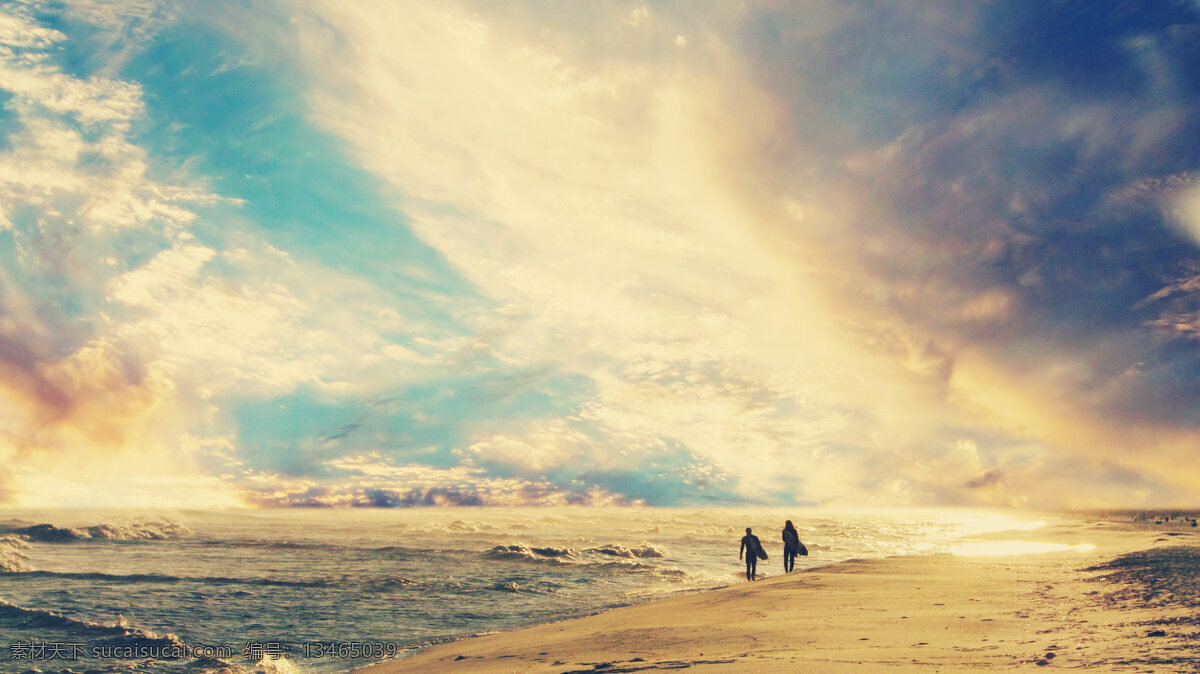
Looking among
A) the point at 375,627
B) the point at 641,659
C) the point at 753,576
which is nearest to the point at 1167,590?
the point at 641,659

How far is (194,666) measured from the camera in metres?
13.5

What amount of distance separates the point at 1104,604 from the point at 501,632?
13.6 metres

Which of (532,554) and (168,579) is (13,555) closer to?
(168,579)

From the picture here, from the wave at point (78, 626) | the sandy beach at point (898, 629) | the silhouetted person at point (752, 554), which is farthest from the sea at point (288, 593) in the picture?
the sandy beach at point (898, 629)

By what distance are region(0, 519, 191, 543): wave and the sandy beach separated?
42.3 m

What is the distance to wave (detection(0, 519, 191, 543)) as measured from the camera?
41.2 metres

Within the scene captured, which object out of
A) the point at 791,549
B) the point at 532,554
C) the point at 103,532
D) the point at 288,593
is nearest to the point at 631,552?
the point at 532,554

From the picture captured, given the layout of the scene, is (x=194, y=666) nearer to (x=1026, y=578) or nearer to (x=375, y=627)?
(x=375, y=627)

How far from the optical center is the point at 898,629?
32.3 feet

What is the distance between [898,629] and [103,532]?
181 feet

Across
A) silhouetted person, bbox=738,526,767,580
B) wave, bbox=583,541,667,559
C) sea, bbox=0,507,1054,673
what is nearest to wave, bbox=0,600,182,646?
sea, bbox=0,507,1054,673

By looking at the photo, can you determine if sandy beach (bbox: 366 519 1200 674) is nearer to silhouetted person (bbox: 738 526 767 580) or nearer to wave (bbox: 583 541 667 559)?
silhouetted person (bbox: 738 526 767 580)

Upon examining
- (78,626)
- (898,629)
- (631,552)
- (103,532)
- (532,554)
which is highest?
(898,629)

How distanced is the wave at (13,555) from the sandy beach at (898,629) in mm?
25607
